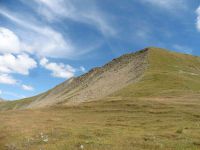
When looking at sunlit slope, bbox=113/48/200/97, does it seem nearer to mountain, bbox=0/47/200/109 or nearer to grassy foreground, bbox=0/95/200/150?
mountain, bbox=0/47/200/109

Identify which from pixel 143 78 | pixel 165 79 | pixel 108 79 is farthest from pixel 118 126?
pixel 108 79

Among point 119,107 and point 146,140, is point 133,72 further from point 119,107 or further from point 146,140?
point 146,140

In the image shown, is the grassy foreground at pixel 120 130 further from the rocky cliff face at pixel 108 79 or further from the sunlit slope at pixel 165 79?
the rocky cliff face at pixel 108 79

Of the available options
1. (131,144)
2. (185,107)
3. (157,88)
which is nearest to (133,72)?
(157,88)

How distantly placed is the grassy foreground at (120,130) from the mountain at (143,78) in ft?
55.3

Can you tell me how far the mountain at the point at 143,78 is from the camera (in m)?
83.0

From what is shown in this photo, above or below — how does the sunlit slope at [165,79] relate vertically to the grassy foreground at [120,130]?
above

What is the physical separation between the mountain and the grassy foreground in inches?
664

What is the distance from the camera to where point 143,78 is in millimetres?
96562

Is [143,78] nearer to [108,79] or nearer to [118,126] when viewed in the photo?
[108,79]

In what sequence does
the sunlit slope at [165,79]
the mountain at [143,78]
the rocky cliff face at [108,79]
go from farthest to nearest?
the rocky cliff face at [108,79] → the mountain at [143,78] → the sunlit slope at [165,79]

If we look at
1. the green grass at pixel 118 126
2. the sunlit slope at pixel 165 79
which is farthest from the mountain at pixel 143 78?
the green grass at pixel 118 126

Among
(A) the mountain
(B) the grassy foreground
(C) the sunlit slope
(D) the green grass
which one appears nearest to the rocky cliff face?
(A) the mountain

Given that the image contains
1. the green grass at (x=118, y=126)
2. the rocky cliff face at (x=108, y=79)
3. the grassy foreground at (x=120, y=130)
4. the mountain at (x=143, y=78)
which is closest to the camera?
the grassy foreground at (x=120, y=130)
